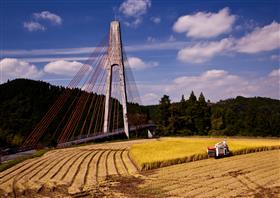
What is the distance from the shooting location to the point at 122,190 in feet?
64.7

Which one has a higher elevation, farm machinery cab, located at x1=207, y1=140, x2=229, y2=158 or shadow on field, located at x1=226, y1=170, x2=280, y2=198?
farm machinery cab, located at x1=207, y1=140, x2=229, y2=158

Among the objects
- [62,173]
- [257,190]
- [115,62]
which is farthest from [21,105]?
[257,190]

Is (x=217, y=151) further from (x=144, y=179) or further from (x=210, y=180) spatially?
(x=144, y=179)

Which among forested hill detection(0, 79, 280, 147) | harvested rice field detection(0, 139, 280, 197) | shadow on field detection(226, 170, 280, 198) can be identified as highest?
forested hill detection(0, 79, 280, 147)

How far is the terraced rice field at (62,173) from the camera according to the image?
2073cm

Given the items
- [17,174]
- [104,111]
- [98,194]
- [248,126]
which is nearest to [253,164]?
[98,194]

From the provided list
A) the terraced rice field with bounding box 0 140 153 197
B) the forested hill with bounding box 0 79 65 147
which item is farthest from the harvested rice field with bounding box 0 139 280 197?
the forested hill with bounding box 0 79 65 147

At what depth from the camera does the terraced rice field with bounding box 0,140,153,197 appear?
20734mm

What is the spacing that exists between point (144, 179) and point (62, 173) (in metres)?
6.26

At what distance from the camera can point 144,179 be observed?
22.4 meters

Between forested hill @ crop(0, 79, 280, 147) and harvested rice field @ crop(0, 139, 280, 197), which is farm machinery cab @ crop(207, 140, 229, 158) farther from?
forested hill @ crop(0, 79, 280, 147)

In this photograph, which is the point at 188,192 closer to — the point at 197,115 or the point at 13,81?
the point at 197,115

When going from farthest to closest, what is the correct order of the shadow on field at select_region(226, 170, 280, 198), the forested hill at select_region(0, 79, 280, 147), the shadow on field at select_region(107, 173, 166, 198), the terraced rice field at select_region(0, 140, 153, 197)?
1. the forested hill at select_region(0, 79, 280, 147)
2. the terraced rice field at select_region(0, 140, 153, 197)
3. the shadow on field at select_region(107, 173, 166, 198)
4. the shadow on field at select_region(226, 170, 280, 198)

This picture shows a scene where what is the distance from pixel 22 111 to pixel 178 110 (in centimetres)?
3820
